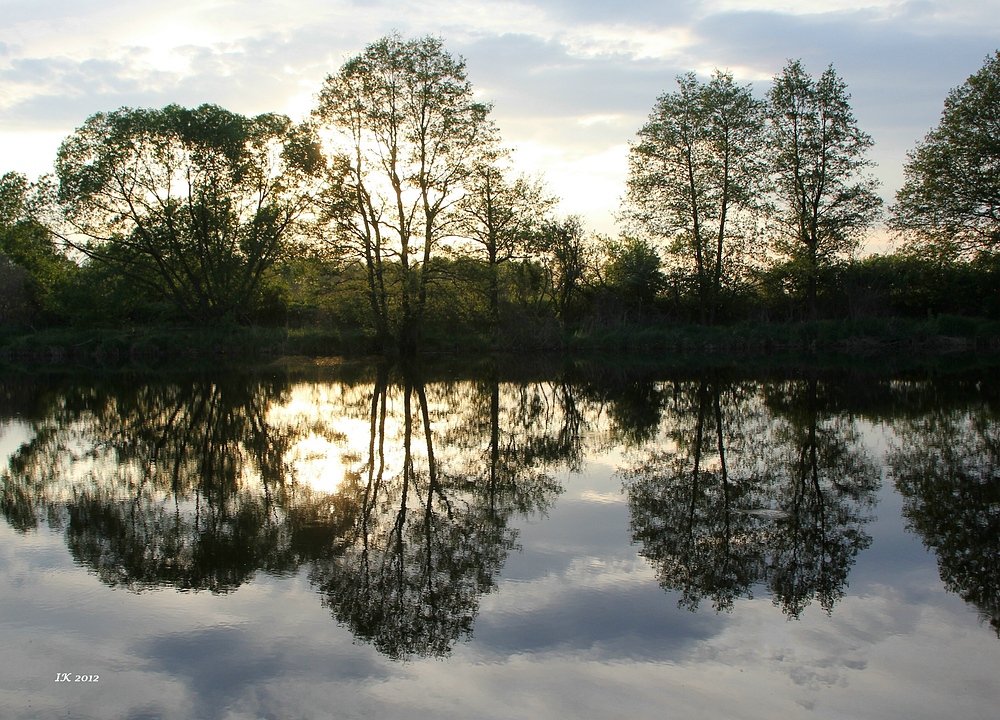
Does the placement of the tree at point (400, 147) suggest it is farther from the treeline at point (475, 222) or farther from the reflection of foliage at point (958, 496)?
the reflection of foliage at point (958, 496)

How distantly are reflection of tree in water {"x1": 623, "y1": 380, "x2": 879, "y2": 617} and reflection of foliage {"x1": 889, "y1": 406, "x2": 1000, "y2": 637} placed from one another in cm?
37

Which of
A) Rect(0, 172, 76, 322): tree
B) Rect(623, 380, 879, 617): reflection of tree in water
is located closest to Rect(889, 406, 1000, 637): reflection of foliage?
Rect(623, 380, 879, 617): reflection of tree in water

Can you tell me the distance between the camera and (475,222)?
31.5m

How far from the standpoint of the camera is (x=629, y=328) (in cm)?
3325

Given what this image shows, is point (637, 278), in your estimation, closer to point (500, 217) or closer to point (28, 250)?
point (500, 217)

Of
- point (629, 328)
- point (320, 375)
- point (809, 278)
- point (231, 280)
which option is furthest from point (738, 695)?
point (231, 280)

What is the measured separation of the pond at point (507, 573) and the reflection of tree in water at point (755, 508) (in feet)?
0.10

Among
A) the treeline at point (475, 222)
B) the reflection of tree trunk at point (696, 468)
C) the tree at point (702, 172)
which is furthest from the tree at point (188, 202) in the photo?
the reflection of tree trunk at point (696, 468)

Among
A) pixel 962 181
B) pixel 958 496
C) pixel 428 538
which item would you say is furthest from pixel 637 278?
pixel 428 538

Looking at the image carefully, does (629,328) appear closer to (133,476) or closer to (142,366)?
(142,366)

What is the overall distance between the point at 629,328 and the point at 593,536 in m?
28.2

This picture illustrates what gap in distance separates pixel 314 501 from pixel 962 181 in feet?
105

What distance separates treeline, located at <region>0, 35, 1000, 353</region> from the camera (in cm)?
2866

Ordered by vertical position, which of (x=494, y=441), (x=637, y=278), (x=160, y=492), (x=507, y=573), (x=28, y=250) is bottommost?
(x=507, y=573)
